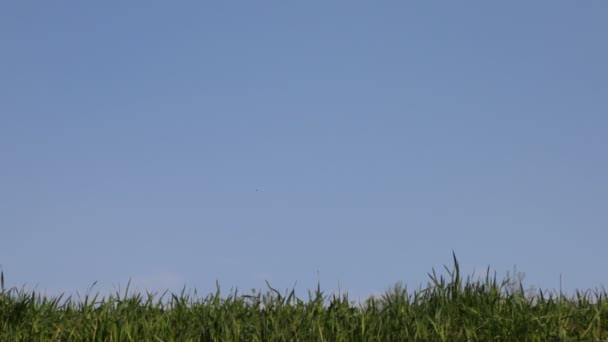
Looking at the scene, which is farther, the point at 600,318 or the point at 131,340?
the point at 600,318

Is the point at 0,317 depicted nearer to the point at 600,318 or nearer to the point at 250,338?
the point at 250,338

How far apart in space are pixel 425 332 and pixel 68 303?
3.32 m

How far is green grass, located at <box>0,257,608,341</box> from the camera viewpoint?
6.61 metres

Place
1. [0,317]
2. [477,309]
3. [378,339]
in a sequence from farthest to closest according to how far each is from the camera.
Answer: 1. [0,317]
2. [477,309]
3. [378,339]

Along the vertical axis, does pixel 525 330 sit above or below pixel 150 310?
below

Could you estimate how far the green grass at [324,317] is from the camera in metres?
6.61

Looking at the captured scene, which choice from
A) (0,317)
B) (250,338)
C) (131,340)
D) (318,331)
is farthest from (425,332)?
(0,317)

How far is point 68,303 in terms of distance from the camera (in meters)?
7.90

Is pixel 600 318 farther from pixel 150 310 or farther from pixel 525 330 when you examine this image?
pixel 150 310

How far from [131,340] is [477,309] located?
2.72m

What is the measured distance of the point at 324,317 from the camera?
23.5 ft

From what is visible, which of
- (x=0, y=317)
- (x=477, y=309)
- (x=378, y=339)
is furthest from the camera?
(x=0, y=317)

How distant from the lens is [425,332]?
6.53m

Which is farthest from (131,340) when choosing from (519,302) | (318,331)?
(519,302)
